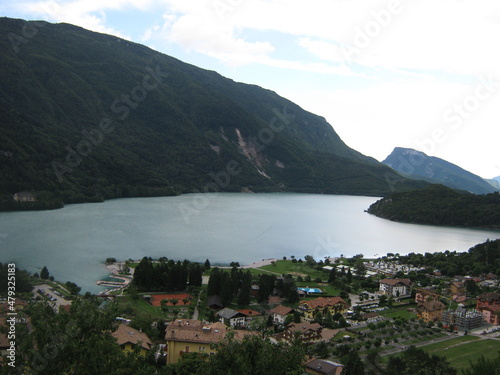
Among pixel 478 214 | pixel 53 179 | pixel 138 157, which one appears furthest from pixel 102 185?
pixel 478 214

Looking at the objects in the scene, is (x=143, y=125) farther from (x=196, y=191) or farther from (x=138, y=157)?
(x=196, y=191)

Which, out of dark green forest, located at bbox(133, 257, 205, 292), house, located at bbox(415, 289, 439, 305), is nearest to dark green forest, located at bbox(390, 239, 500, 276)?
house, located at bbox(415, 289, 439, 305)

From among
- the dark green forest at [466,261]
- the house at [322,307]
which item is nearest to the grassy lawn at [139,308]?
the house at [322,307]

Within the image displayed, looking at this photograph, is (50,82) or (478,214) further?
(50,82)

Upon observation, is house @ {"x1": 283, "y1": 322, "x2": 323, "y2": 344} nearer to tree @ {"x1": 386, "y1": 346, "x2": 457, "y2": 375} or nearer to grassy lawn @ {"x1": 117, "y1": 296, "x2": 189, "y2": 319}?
tree @ {"x1": 386, "y1": 346, "x2": 457, "y2": 375}

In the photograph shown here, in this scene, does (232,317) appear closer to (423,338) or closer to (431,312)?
(423,338)

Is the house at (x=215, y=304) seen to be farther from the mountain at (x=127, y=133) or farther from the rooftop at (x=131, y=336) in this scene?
the mountain at (x=127, y=133)

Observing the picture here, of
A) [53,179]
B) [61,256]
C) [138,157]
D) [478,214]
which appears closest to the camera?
[61,256]
